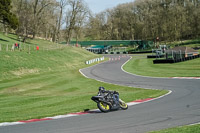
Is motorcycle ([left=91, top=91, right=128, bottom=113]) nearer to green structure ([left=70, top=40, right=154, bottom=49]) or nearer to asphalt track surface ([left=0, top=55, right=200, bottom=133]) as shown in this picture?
asphalt track surface ([left=0, top=55, right=200, bottom=133])

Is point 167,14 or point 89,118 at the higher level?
point 167,14

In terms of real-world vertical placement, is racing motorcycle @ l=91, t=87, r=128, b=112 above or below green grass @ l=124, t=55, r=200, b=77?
above

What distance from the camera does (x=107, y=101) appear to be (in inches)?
556

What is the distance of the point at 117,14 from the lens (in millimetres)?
144625

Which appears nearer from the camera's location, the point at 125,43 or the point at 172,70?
the point at 172,70

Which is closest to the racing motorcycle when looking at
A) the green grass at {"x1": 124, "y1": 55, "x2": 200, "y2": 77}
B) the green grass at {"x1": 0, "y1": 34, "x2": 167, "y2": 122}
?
the green grass at {"x1": 0, "y1": 34, "x2": 167, "y2": 122}

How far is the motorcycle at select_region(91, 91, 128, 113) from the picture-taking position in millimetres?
13930

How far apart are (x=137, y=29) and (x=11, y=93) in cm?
11065

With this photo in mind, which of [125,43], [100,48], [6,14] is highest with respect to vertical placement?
[6,14]

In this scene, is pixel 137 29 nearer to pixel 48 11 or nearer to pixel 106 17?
pixel 106 17

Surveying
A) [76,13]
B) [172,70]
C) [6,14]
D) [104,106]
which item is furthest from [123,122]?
[76,13]

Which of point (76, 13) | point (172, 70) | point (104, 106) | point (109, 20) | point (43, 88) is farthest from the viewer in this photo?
point (109, 20)

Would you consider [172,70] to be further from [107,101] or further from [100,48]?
[100,48]

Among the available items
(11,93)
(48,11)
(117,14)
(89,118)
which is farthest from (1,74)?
(117,14)
